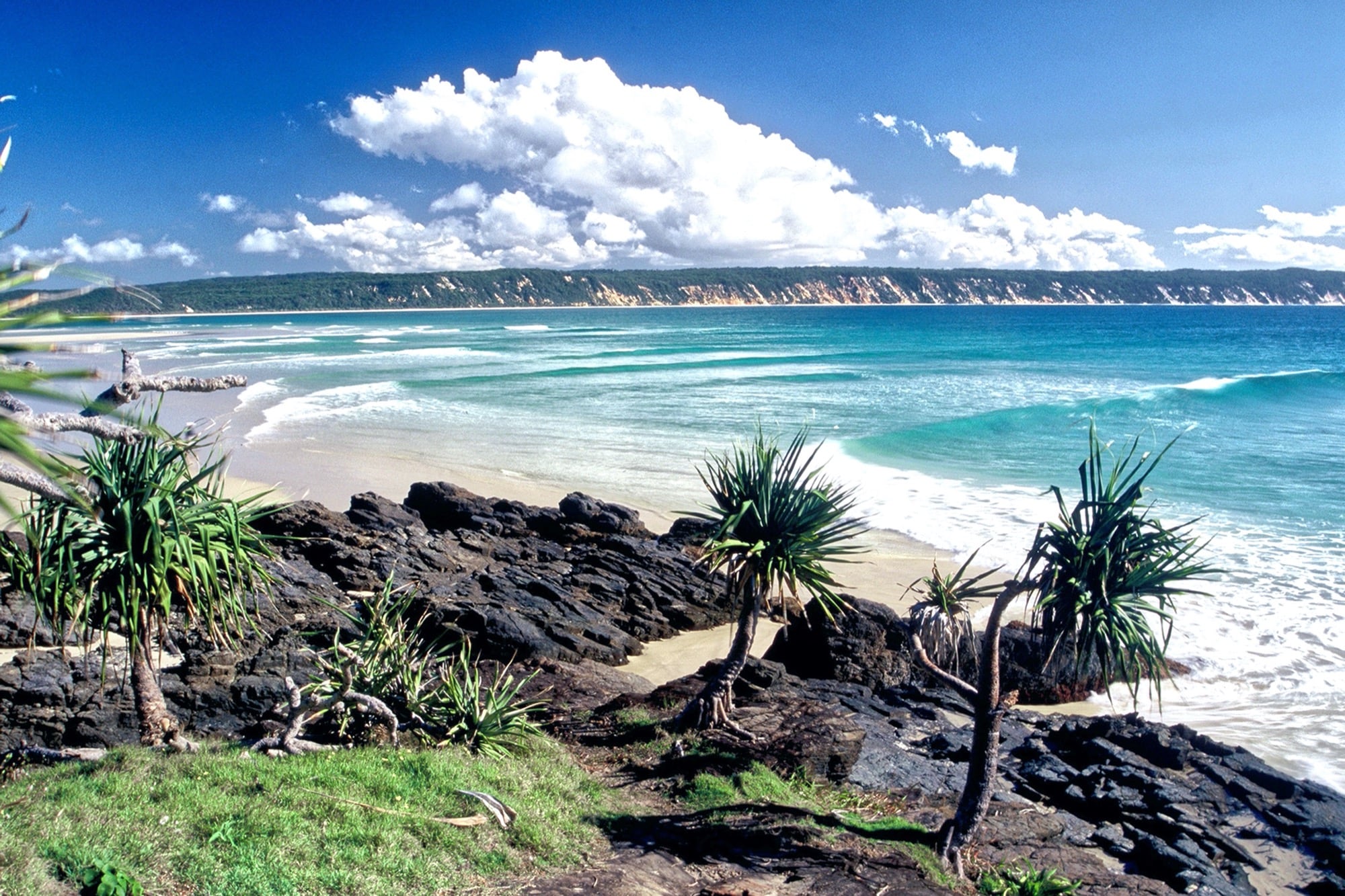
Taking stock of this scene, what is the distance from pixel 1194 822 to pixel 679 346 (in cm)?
7566

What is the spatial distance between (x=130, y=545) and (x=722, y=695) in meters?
5.64

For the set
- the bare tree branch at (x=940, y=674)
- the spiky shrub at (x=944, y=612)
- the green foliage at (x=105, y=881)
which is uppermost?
the spiky shrub at (x=944, y=612)

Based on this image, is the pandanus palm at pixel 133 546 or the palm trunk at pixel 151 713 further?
the palm trunk at pixel 151 713

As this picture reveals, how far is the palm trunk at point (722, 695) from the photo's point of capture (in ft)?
30.1

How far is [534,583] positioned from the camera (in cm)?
1519

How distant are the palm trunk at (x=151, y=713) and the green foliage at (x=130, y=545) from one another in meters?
0.37

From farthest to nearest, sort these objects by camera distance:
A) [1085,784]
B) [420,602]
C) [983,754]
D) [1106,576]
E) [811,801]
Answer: [420,602], [1085,784], [811,801], [983,754], [1106,576]

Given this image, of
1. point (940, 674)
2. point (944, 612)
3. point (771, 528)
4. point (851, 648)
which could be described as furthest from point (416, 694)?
point (851, 648)

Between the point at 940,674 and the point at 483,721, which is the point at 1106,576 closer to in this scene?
the point at 940,674

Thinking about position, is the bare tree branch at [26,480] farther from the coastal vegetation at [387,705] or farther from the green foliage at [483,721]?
the green foliage at [483,721]

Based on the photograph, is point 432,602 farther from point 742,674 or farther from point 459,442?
point 459,442

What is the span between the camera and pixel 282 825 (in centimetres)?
589

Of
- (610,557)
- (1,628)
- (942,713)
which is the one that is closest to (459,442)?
(610,557)

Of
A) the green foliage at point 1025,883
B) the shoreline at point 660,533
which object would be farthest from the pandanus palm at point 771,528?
the green foliage at point 1025,883
